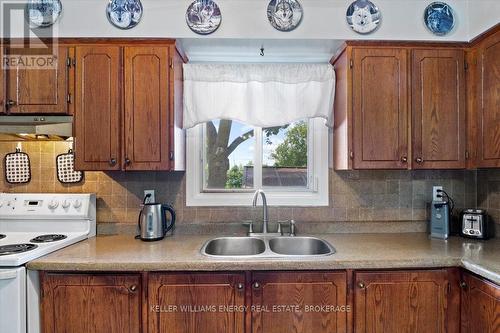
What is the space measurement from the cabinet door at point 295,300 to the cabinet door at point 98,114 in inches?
45.0

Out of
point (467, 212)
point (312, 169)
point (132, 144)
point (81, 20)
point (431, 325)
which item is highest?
point (81, 20)

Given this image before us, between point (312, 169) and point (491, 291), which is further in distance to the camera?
point (312, 169)

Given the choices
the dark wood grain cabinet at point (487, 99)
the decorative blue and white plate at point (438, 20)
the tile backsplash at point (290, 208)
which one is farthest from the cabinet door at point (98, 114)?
the dark wood grain cabinet at point (487, 99)

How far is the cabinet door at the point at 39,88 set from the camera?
1.82 meters

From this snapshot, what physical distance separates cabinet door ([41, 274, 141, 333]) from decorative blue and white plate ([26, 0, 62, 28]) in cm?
152

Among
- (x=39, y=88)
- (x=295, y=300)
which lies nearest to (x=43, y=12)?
(x=39, y=88)

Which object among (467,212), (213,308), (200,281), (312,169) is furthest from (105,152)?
(467,212)

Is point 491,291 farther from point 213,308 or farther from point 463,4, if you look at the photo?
point 463,4

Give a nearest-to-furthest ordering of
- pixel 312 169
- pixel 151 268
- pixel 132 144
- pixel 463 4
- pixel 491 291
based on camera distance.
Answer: pixel 491 291, pixel 151 268, pixel 132 144, pixel 463 4, pixel 312 169

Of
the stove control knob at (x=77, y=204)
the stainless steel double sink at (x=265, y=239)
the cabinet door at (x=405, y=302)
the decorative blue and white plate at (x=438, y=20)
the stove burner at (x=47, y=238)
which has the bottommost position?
the cabinet door at (x=405, y=302)

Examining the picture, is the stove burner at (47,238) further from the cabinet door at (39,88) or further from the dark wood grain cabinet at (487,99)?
the dark wood grain cabinet at (487,99)

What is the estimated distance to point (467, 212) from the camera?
1.99 m

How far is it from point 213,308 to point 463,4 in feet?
7.91

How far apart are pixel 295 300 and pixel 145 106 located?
1.39 m
